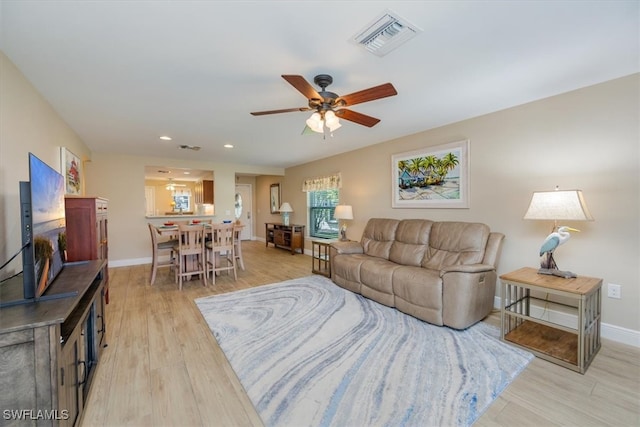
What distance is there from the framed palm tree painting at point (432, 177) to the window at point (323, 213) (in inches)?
68.9

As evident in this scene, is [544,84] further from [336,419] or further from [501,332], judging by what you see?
[336,419]

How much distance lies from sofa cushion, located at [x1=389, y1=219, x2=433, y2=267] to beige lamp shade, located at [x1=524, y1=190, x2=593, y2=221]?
4.08 feet

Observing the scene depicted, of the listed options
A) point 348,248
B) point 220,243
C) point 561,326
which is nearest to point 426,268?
point 348,248

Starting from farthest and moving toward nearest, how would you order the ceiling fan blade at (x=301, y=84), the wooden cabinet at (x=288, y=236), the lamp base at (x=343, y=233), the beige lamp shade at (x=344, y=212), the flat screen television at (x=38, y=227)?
1. the wooden cabinet at (x=288, y=236)
2. the lamp base at (x=343, y=233)
3. the beige lamp shade at (x=344, y=212)
4. the ceiling fan blade at (x=301, y=84)
5. the flat screen television at (x=38, y=227)

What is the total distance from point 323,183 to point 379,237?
2.31m

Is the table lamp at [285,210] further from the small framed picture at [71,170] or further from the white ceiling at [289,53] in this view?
the small framed picture at [71,170]

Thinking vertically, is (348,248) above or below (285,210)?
below

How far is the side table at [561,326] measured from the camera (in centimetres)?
199

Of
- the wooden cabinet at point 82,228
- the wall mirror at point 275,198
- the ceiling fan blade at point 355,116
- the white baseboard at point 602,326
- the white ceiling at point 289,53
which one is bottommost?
the white baseboard at point 602,326

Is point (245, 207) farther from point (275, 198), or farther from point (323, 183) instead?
point (323, 183)

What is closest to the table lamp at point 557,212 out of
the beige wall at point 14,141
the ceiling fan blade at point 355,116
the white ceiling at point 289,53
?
the white ceiling at point 289,53

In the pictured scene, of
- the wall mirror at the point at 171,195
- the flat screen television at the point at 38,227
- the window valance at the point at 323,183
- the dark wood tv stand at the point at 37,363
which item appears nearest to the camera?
the dark wood tv stand at the point at 37,363

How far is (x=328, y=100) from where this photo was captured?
7.16ft

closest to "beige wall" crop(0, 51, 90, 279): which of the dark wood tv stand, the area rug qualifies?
the dark wood tv stand
